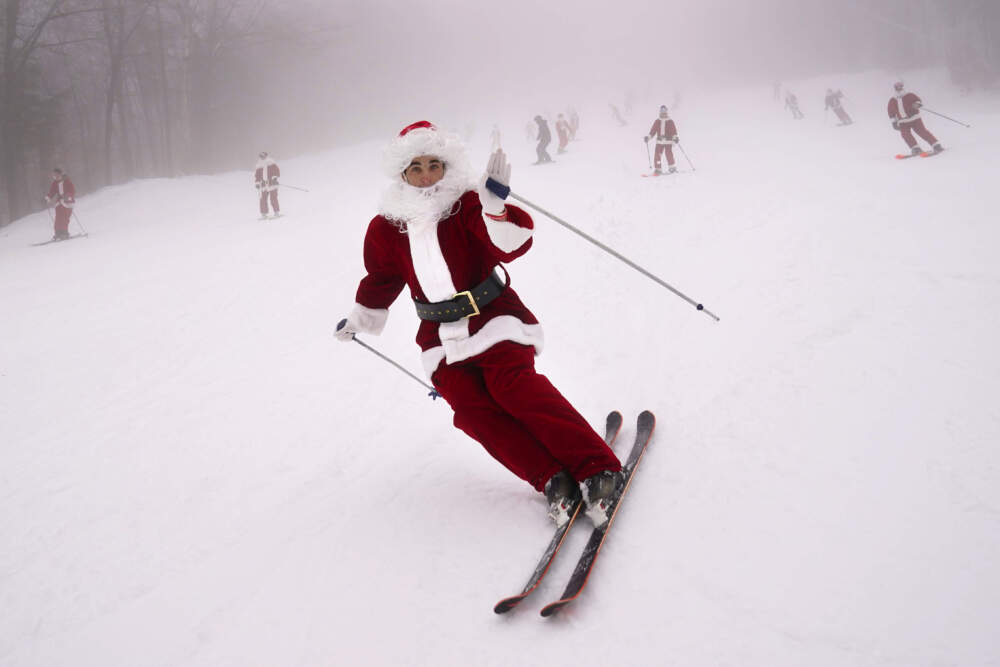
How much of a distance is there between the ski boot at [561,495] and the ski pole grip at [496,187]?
1.08 metres

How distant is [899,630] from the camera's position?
1.41m

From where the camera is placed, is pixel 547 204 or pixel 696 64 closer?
pixel 547 204

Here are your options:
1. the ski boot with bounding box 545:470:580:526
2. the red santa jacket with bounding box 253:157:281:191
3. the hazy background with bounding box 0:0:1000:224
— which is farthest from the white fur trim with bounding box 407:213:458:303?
the hazy background with bounding box 0:0:1000:224

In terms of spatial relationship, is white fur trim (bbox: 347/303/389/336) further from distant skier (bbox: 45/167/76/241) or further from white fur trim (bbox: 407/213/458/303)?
distant skier (bbox: 45/167/76/241)

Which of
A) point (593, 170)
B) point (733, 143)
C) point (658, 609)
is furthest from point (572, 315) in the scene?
point (733, 143)

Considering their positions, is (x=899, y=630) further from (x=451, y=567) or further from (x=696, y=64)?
(x=696, y=64)

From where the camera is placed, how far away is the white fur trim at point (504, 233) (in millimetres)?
2035

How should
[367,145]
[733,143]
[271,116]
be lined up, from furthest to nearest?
[271,116] < [367,145] < [733,143]

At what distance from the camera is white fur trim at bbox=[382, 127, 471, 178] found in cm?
228

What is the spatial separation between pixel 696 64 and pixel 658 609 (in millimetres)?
67753

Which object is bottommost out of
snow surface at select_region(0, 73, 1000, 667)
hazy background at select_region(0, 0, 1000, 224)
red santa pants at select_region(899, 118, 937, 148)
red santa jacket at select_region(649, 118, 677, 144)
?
snow surface at select_region(0, 73, 1000, 667)

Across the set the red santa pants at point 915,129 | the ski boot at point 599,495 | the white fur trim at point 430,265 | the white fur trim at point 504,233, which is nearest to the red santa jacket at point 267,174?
the white fur trim at point 430,265

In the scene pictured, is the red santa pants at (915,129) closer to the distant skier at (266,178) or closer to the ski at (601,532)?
the ski at (601,532)

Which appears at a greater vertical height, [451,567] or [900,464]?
[900,464]
